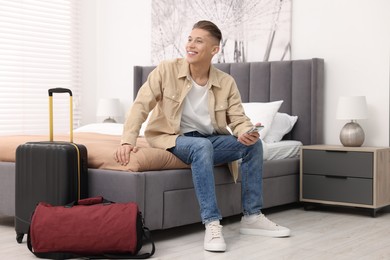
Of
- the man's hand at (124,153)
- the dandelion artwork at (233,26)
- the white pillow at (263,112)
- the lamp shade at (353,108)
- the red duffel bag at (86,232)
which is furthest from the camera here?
the dandelion artwork at (233,26)

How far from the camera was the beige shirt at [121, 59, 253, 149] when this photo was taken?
329cm

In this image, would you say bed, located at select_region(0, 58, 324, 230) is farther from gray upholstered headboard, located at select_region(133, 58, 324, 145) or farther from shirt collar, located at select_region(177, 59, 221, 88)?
shirt collar, located at select_region(177, 59, 221, 88)

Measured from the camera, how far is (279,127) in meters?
4.59

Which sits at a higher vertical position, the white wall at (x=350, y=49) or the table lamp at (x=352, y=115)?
the white wall at (x=350, y=49)

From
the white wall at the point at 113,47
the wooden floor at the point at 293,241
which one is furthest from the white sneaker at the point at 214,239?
the white wall at the point at 113,47

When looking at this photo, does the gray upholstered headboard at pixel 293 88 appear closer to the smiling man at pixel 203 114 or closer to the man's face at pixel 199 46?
the smiling man at pixel 203 114

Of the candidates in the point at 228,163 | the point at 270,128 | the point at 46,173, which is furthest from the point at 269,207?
the point at 46,173

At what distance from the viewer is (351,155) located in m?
4.22

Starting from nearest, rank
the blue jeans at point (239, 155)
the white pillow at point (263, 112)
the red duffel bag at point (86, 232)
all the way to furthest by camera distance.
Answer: the red duffel bag at point (86, 232)
the blue jeans at point (239, 155)
the white pillow at point (263, 112)

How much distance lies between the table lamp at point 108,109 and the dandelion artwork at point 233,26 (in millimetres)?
528

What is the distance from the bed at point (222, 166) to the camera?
316 cm

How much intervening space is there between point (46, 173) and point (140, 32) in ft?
9.80

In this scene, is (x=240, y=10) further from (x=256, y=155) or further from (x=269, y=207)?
(x=256, y=155)

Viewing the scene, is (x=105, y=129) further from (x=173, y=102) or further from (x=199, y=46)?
(x=199, y=46)
